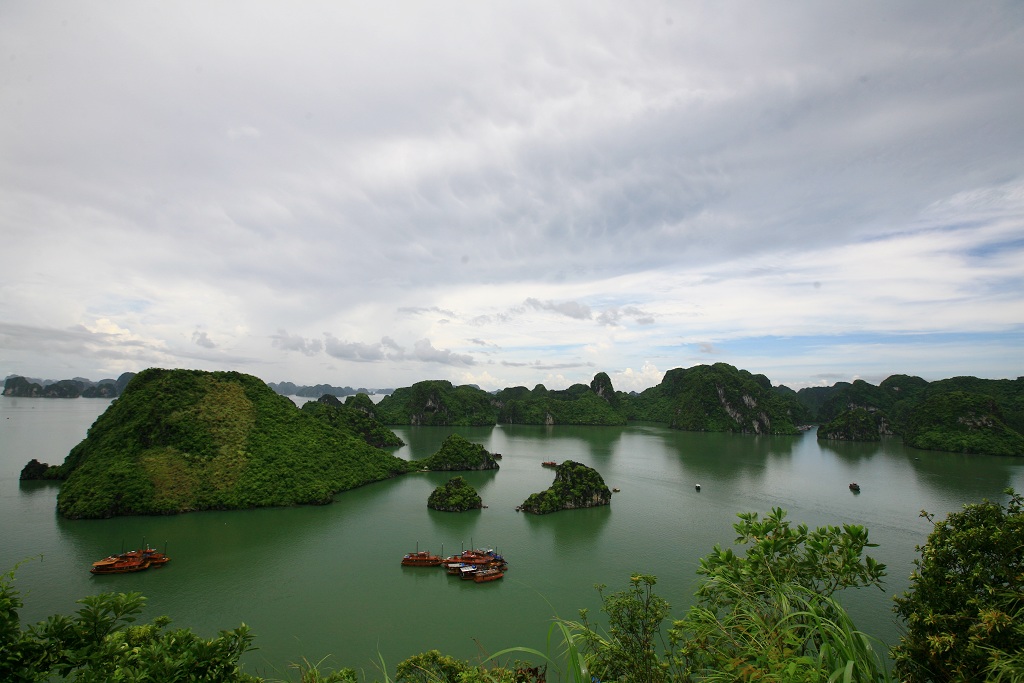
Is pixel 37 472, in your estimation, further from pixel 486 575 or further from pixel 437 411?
pixel 437 411

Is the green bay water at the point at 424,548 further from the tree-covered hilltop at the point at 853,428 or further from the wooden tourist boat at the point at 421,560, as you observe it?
the tree-covered hilltop at the point at 853,428

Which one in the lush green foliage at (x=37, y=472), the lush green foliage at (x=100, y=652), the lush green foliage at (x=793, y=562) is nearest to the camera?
the lush green foliage at (x=100, y=652)

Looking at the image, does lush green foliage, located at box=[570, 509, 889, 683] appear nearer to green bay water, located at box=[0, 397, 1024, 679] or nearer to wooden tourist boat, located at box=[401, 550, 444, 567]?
green bay water, located at box=[0, 397, 1024, 679]

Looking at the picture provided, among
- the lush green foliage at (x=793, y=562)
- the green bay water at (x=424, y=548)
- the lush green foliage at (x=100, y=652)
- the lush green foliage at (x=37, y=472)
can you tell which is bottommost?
the green bay water at (x=424, y=548)

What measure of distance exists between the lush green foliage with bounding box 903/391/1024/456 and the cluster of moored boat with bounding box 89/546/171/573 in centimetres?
10347

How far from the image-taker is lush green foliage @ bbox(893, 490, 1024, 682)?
33.9 feet

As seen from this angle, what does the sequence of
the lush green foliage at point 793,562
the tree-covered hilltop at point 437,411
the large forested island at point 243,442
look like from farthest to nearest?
the tree-covered hilltop at point 437,411, the large forested island at point 243,442, the lush green foliage at point 793,562

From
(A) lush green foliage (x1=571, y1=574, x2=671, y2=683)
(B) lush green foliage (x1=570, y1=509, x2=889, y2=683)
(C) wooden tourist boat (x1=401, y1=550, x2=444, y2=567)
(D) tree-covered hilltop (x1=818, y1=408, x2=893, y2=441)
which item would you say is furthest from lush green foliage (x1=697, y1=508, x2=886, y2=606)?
(D) tree-covered hilltop (x1=818, y1=408, x2=893, y2=441)

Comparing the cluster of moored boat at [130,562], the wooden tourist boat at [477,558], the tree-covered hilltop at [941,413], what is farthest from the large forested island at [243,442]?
the wooden tourist boat at [477,558]

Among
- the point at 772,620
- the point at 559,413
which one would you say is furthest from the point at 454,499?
the point at 559,413

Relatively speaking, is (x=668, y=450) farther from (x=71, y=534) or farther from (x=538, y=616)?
(x=71, y=534)

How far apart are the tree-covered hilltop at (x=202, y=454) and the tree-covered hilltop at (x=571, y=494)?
18784 millimetres

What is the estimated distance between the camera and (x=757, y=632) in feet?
20.0

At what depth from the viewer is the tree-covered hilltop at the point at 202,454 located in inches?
1435
